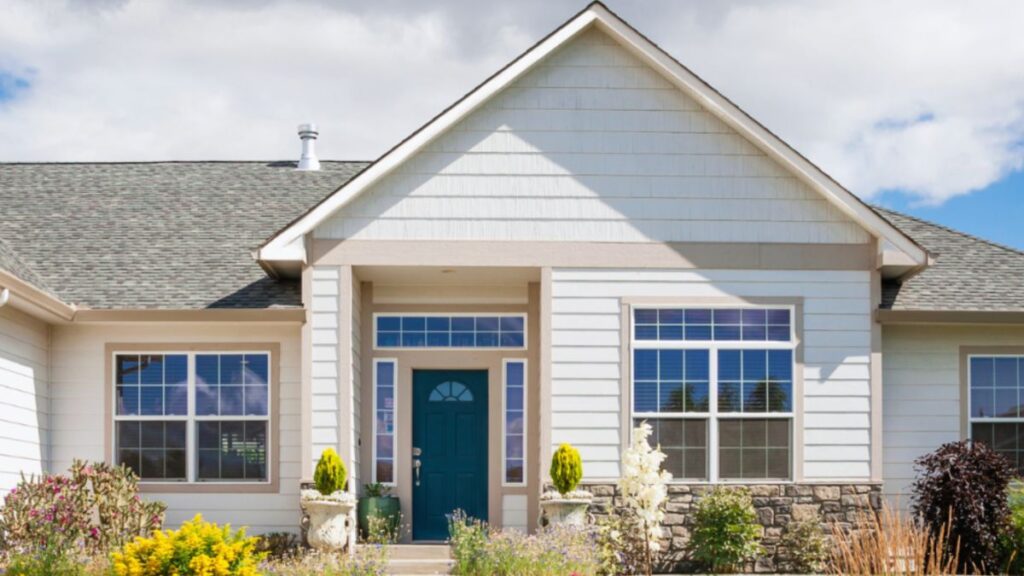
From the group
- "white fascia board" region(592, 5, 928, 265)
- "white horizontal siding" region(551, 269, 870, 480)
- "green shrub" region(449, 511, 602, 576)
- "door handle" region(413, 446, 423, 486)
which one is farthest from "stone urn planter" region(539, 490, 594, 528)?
"white fascia board" region(592, 5, 928, 265)

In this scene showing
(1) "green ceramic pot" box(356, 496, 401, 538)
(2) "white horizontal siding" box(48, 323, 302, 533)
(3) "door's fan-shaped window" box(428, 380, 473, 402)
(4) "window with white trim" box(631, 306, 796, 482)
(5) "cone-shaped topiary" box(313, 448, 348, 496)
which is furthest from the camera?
(3) "door's fan-shaped window" box(428, 380, 473, 402)

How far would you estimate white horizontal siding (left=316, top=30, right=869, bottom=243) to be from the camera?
568 inches

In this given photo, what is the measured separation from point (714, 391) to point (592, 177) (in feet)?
8.95

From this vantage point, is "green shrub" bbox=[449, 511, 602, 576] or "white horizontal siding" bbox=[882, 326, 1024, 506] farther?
"white horizontal siding" bbox=[882, 326, 1024, 506]

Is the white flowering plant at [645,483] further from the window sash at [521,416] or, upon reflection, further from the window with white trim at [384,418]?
the window with white trim at [384,418]

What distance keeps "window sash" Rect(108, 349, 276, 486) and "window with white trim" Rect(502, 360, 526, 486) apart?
2837 mm

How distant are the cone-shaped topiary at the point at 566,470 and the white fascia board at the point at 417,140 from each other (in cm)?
354

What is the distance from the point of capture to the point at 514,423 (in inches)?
630

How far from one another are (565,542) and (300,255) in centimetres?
423

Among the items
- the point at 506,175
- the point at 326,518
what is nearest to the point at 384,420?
the point at 326,518

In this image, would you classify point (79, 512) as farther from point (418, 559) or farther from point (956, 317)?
point (956, 317)

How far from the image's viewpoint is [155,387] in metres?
15.2

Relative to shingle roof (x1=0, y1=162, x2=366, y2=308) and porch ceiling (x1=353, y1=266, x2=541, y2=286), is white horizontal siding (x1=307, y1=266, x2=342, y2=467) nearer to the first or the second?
porch ceiling (x1=353, y1=266, x2=541, y2=286)

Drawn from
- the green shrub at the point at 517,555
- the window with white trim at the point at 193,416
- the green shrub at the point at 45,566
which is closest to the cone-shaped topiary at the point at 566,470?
the green shrub at the point at 517,555
